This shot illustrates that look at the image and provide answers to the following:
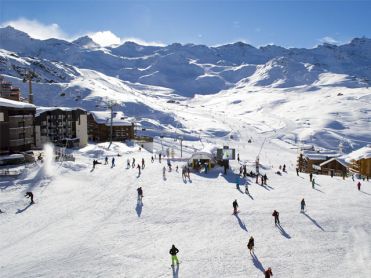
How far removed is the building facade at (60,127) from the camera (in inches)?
2630

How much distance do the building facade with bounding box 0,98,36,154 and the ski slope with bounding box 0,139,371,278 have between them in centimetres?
917

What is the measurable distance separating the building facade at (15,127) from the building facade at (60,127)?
12.4m

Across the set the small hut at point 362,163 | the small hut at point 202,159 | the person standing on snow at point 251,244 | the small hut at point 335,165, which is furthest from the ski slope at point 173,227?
the small hut at point 335,165

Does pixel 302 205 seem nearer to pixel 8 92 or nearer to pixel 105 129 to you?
pixel 105 129

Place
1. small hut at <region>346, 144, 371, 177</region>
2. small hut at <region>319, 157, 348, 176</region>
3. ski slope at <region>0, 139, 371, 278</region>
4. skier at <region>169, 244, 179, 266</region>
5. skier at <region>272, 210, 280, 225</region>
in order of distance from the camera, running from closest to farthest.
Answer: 1. skier at <region>169, 244, 179, 266</region>
2. ski slope at <region>0, 139, 371, 278</region>
3. skier at <region>272, 210, 280, 225</region>
4. small hut at <region>346, 144, 371, 177</region>
5. small hut at <region>319, 157, 348, 176</region>

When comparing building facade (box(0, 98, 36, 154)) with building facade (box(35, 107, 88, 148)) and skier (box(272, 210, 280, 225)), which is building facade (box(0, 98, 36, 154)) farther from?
skier (box(272, 210, 280, 225))

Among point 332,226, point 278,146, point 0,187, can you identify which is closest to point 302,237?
point 332,226

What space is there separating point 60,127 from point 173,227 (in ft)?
153

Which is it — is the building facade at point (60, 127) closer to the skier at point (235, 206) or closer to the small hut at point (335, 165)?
the small hut at point (335, 165)

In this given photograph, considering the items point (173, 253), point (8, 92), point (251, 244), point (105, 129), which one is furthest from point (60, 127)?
point (251, 244)

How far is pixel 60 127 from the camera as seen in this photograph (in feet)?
228

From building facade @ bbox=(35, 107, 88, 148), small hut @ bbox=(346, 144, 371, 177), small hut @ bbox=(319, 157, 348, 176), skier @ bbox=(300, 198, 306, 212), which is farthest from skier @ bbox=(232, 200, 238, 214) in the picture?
building facade @ bbox=(35, 107, 88, 148)

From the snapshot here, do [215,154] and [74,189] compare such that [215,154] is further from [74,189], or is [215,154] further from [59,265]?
[59,265]

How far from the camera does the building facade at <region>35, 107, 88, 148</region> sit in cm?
6681
